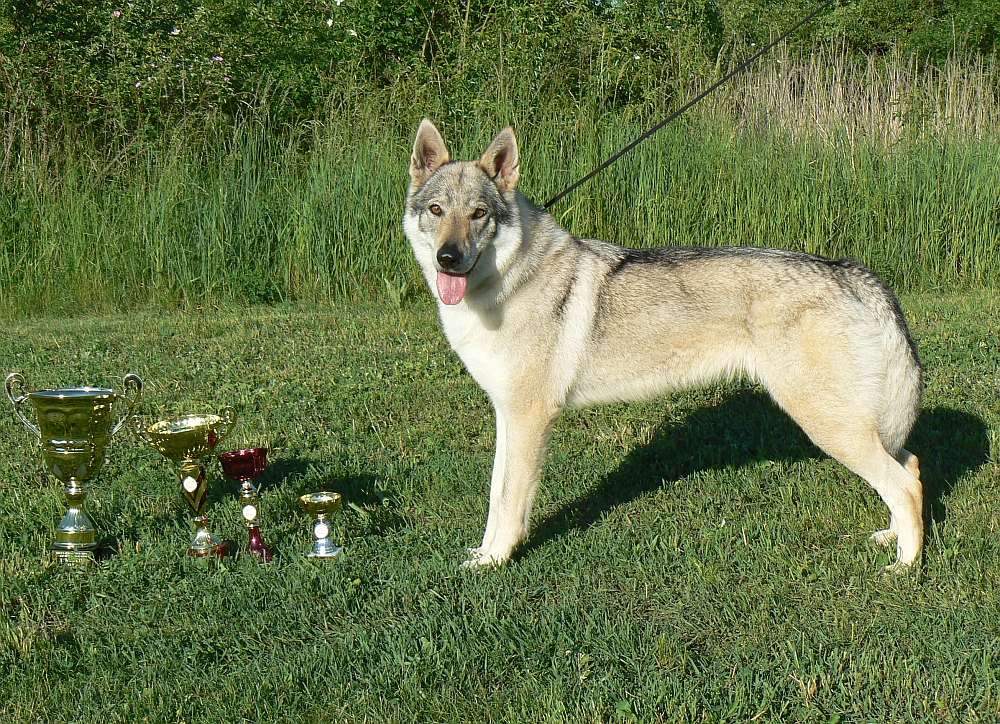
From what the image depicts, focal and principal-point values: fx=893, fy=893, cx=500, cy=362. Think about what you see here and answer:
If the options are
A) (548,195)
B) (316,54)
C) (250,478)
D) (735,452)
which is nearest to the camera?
(250,478)

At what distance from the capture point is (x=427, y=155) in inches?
166

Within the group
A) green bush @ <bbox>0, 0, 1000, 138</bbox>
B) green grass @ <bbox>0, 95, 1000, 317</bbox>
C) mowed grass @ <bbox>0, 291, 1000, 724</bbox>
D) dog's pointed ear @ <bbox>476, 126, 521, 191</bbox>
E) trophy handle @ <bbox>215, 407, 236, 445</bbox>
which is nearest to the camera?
mowed grass @ <bbox>0, 291, 1000, 724</bbox>

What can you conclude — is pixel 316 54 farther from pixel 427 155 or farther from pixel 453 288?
pixel 453 288

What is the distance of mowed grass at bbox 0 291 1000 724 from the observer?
9.49 ft

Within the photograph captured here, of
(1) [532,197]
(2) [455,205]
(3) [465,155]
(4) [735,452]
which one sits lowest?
(4) [735,452]

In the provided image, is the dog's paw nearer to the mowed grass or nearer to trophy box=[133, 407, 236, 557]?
the mowed grass

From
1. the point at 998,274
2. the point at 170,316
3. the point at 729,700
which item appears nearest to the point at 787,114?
the point at 998,274

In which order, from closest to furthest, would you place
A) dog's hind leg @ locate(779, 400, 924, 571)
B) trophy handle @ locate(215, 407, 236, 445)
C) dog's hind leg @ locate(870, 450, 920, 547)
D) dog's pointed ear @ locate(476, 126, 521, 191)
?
dog's hind leg @ locate(779, 400, 924, 571), dog's hind leg @ locate(870, 450, 920, 547), dog's pointed ear @ locate(476, 126, 521, 191), trophy handle @ locate(215, 407, 236, 445)

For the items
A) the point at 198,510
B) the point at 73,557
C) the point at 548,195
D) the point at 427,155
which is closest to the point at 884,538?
the point at 427,155

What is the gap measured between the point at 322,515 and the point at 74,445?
116 centimetres

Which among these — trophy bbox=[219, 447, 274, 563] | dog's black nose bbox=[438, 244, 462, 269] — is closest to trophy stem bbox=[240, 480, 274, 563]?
trophy bbox=[219, 447, 274, 563]

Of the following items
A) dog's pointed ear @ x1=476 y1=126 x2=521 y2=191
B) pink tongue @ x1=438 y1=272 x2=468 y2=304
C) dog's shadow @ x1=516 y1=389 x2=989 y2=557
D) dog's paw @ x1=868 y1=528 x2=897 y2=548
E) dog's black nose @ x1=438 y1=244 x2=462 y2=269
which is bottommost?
dog's shadow @ x1=516 y1=389 x2=989 y2=557

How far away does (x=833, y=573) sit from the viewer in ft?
12.1

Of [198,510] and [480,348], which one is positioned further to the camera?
[198,510]
